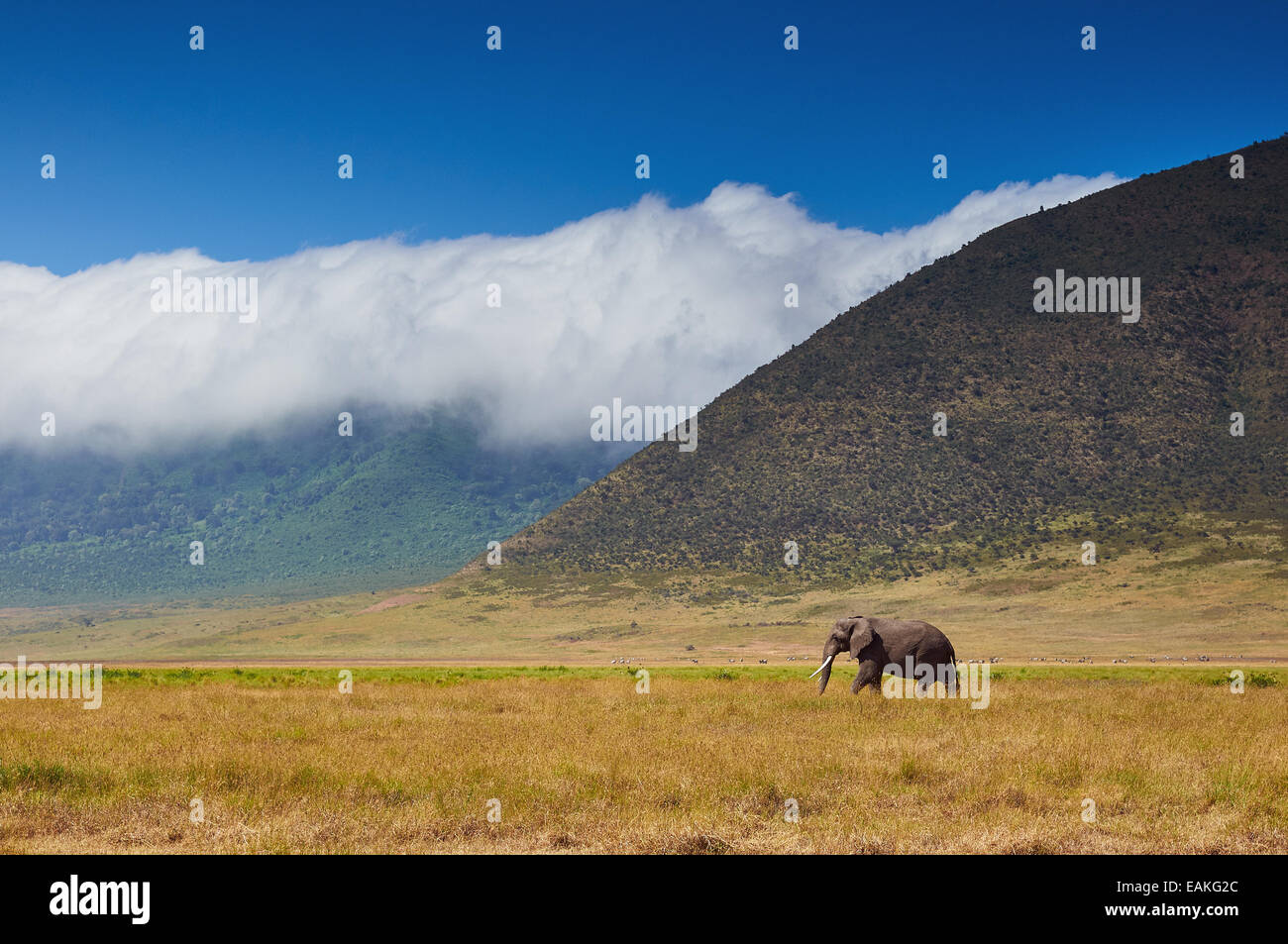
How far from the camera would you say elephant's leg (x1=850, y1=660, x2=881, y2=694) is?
96.5ft

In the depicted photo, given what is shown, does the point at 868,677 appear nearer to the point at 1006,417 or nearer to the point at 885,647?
the point at 885,647

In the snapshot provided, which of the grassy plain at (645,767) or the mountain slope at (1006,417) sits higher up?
the mountain slope at (1006,417)

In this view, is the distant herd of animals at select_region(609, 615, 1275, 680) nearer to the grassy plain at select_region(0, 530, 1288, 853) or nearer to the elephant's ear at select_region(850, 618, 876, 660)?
the elephant's ear at select_region(850, 618, 876, 660)

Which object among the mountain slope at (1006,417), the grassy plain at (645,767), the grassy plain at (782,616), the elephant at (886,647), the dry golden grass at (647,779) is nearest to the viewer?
the dry golden grass at (647,779)

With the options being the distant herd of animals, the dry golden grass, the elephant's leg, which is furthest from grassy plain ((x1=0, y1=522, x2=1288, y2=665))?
the dry golden grass

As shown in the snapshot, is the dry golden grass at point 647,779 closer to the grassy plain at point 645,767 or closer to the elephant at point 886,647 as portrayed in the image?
the grassy plain at point 645,767

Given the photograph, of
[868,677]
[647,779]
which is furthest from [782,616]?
[647,779]

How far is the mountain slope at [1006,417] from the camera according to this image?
114 meters

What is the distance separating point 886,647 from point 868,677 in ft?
5.16

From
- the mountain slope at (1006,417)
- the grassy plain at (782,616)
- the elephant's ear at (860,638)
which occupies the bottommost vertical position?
the grassy plain at (782,616)

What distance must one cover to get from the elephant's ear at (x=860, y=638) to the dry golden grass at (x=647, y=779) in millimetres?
6283

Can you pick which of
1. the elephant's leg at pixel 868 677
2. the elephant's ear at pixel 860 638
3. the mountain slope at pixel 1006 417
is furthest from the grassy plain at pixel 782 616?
the elephant's leg at pixel 868 677
